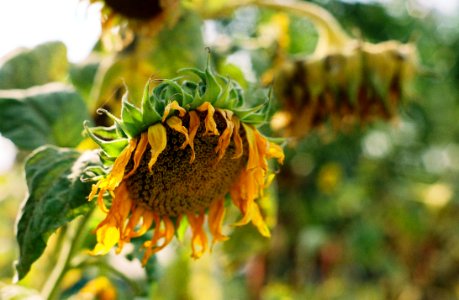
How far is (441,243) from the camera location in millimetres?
3508

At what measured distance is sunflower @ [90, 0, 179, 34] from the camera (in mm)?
1174

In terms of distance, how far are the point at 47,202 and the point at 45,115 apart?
11.7 inches

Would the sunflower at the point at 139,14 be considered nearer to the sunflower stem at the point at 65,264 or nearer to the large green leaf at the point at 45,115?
the large green leaf at the point at 45,115

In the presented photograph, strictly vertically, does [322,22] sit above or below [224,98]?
below

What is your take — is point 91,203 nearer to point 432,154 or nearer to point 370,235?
point 370,235

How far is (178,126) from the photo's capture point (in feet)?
2.35

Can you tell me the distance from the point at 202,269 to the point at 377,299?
261 cm

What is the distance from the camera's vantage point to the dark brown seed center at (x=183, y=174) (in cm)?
76

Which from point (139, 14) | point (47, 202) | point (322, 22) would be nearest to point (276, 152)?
point (47, 202)

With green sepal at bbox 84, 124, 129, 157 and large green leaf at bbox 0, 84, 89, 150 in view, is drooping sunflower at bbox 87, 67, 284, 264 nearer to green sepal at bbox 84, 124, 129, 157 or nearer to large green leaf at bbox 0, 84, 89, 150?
green sepal at bbox 84, 124, 129, 157

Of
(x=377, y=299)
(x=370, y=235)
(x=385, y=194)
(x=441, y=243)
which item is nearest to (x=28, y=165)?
(x=370, y=235)

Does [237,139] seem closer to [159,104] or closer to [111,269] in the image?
[159,104]

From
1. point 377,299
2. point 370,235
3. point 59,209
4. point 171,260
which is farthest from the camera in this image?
point 377,299

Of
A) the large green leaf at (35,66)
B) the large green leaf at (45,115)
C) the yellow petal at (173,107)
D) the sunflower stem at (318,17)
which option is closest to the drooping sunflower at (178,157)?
the yellow petal at (173,107)
